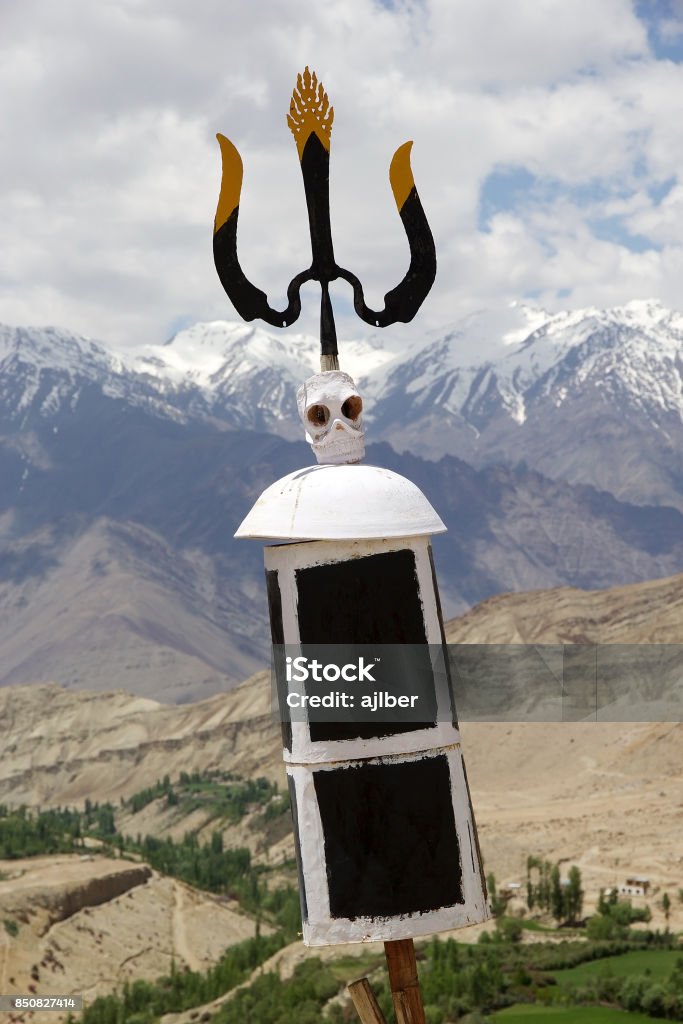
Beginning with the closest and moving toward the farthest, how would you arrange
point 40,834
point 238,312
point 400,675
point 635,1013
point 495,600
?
point 400,675 → point 238,312 → point 635,1013 → point 40,834 → point 495,600

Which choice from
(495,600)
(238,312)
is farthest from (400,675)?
(495,600)

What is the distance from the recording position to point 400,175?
5832mm

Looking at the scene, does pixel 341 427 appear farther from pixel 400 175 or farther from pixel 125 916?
pixel 125 916

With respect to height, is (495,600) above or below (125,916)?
above

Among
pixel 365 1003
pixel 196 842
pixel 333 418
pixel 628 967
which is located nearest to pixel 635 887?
pixel 628 967

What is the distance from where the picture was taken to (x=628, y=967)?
3241 centimetres

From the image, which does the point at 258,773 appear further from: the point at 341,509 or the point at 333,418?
the point at 341,509

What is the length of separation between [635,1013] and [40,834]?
3782 cm

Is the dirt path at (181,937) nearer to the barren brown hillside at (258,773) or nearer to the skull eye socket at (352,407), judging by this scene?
the barren brown hillside at (258,773)

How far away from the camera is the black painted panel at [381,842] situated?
4980 millimetres

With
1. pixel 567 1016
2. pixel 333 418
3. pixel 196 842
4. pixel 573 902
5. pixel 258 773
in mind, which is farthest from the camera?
pixel 258 773

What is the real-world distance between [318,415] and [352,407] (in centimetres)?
14

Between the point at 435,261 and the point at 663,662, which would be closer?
the point at 663,662

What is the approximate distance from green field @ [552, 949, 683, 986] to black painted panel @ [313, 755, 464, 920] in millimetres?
26322
